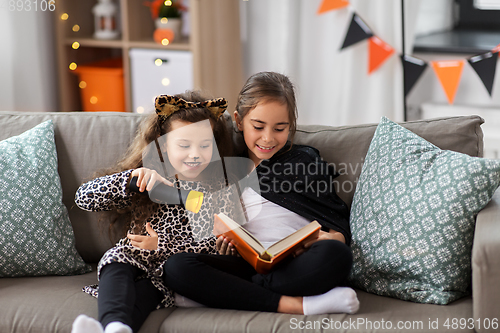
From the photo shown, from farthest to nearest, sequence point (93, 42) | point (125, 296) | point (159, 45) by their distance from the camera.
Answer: point (93, 42), point (159, 45), point (125, 296)

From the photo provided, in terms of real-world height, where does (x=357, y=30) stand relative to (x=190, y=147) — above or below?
above

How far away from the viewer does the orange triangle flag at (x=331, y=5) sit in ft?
7.96

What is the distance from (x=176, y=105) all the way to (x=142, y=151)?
169 millimetres

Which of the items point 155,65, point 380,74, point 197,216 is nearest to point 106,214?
point 197,216

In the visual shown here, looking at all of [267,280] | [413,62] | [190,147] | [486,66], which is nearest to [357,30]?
[413,62]

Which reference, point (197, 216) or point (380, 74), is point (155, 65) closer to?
point (380, 74)

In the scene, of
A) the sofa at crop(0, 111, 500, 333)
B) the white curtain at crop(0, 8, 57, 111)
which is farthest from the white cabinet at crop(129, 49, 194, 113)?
the sofa at crop(0, 111, 500, 333)

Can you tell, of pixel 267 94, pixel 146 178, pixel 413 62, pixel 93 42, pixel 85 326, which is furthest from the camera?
pixel 93 42

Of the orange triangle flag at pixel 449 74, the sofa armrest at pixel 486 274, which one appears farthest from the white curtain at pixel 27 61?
the sofa armrest at pixel 486 274

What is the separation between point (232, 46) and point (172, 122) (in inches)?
51.2

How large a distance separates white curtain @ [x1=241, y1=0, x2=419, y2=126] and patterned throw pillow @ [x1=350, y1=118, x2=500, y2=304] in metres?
1.13

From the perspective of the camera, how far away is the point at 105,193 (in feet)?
4.48

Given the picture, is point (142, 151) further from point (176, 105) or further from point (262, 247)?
point (262, 247)

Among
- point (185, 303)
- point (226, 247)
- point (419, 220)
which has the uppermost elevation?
point (419, 220)
